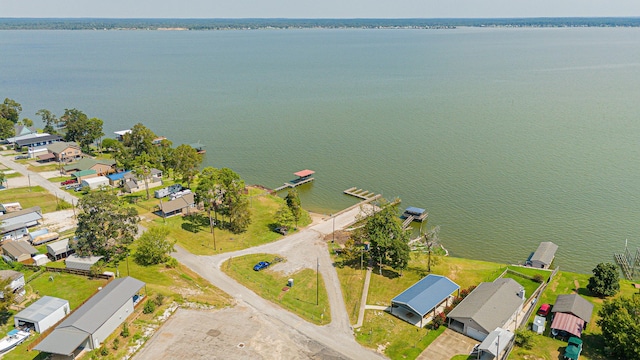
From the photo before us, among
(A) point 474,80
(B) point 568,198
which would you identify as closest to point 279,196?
(B) point 568,198

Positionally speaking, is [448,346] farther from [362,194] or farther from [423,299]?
[362,194]

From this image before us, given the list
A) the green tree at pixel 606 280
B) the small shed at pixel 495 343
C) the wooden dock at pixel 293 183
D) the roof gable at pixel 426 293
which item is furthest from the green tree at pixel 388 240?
the wooden dock at pixel 293 183

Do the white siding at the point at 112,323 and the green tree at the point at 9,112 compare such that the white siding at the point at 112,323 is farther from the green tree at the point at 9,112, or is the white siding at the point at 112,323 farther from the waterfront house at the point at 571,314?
the green tree at the point at 9,112

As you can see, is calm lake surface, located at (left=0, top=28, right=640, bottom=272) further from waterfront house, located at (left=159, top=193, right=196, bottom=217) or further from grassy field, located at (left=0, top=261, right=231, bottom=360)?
grassy field, located at (left=0, top=261, right=231, bottom=360)

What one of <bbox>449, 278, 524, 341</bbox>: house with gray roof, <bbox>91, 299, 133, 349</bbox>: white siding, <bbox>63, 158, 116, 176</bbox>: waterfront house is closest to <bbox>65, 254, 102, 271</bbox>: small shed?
<bbox>91, 299, 133, 349</bbox>: white siding

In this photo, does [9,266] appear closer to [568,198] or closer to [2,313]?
[2,313]

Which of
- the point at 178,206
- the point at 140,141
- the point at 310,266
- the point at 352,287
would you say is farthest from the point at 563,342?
the point at 140,141
